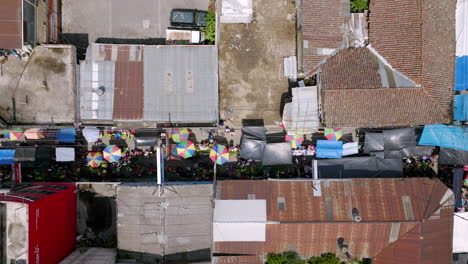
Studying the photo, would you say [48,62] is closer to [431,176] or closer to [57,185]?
[57,185]

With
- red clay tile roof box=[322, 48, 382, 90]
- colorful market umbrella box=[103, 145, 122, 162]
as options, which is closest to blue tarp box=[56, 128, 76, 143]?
colorful market umbrella box=[103, 145, 122, 162]

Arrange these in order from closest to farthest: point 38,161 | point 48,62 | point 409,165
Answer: point 48,62
point 38,161
point 409,165

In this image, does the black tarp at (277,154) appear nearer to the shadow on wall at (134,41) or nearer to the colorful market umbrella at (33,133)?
the shadow on wall at (134,41)

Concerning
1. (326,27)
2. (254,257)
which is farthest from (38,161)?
(326,27)

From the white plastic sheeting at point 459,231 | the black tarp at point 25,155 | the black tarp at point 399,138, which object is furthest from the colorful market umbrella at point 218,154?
the white plastic sheeting at point 459,231

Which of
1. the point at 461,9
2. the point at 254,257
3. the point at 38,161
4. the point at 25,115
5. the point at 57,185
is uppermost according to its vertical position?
the point at 461,9

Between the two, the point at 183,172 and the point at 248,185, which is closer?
the point at 248,185

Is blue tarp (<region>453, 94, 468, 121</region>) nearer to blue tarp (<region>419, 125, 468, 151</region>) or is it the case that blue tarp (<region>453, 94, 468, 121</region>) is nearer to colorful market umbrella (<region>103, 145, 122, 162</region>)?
blue tarp (<region>419, 125, 468, 151</region>)
